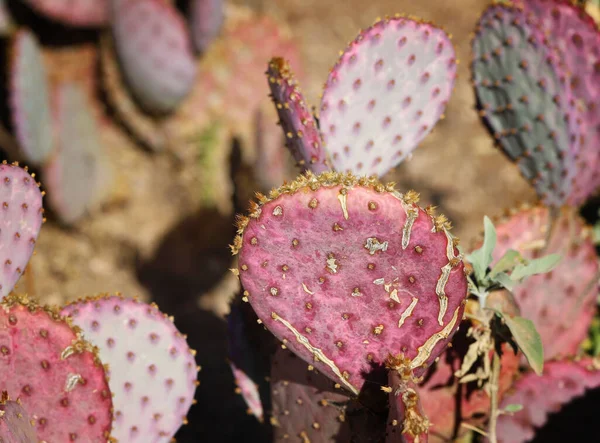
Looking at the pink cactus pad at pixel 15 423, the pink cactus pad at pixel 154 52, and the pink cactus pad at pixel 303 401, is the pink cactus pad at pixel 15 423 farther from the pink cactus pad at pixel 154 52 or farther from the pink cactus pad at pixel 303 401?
the pink cactus pad at pixel 154 52

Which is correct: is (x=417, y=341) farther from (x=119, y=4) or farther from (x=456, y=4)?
(x=456, y=4)

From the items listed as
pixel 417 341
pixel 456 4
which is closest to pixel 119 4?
pixel 456 4

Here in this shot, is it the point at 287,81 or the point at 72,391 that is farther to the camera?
the point at 287,81

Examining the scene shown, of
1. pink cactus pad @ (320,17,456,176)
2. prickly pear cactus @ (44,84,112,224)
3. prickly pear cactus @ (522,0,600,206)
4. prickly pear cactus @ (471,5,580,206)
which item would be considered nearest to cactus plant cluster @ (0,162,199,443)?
pink cactus pad @ (320,17,456,176)

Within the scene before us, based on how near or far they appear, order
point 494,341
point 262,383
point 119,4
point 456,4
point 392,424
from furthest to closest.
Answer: point 456,4
point 119,4
point 262,383
point 494,341
point 392,424

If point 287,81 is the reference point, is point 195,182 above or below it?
above

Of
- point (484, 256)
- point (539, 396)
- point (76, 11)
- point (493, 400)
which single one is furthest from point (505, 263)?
point (76, 11)
